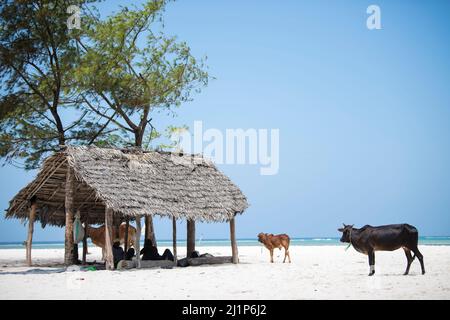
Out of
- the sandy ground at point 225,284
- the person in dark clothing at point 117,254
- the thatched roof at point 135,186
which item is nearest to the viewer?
the sandy ground at point 225,284

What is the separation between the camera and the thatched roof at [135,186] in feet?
52.3

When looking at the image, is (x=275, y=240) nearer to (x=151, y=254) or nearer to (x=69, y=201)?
(x=151, y=254)

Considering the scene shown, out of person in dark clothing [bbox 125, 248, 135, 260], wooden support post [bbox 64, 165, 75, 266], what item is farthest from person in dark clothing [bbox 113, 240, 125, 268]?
wooden support post [bbox 64, 165, 75, 266]

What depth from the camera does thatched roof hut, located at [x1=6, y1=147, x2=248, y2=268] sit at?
15.9m

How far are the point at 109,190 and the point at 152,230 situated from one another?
21.1ft

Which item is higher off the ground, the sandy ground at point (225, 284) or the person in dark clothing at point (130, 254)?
the person in dark clothing at point (130, 254)

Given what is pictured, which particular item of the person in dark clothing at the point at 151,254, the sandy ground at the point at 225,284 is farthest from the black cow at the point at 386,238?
the person in dark clothing at the point at 151,254

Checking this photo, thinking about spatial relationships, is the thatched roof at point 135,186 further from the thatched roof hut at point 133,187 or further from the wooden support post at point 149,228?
the wooden support post at point 149,228

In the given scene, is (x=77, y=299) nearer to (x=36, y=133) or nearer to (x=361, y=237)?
(x=361, y=237)

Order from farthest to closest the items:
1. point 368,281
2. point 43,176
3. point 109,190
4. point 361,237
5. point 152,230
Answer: point 152,230 < point 43,176 < point 109,190 < point 361,237 < point 368,281

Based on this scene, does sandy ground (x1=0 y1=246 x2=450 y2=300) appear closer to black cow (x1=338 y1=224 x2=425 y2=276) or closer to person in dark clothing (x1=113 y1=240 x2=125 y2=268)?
black cow (x1=338 y1=224 x2=425 y2=276)

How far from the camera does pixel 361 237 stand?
13461 millimetres

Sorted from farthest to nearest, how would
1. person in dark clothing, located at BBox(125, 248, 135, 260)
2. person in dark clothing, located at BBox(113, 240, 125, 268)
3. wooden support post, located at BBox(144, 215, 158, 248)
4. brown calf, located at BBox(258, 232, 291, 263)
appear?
wooden support post, located at BBox(144, 215, 158, 248) → brown calf, located at BBox(258, 232, 291, 263) → person in dark clothing, located at BBox(125, 248, 135, 260) → person in dark clothing, located at BBox(113, 240, 125, 268)
